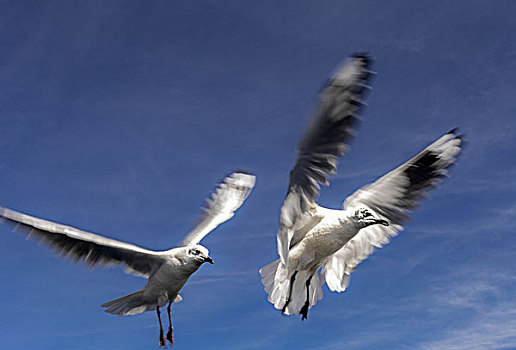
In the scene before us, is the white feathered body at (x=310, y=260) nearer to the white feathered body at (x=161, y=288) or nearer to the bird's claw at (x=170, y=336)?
the white feathered body at (x=161, y=288)

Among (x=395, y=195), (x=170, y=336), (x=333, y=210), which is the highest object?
(x=395, y=195)

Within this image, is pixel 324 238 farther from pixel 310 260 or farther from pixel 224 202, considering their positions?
pixel 224 202

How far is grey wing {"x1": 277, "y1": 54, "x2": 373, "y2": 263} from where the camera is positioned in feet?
11.5

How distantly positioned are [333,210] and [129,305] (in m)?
2.48

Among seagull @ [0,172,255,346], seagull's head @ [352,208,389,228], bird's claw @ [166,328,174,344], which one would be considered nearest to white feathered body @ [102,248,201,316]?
seagull @ [0,172,255,346]

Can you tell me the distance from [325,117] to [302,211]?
3.53ft

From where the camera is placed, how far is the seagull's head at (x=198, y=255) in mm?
5297

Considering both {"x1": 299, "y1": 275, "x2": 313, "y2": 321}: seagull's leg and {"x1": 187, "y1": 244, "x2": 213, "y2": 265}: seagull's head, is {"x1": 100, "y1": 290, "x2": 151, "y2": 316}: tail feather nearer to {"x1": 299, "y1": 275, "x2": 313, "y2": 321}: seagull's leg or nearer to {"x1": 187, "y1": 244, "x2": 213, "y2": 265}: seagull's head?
{"x1": 187, "y1": 244, "x2": 213, "y2": 265}: seagull's head

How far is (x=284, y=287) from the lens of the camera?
5.54 meters

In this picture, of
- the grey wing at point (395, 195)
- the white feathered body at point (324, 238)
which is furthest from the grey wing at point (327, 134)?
the grey wing at point (395, 195)

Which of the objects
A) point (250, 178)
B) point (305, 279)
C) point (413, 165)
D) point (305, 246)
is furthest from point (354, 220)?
point (250, 178)

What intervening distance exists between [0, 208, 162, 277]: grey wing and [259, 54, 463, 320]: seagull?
1335mm

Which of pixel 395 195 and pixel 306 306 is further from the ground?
pixel 395 195

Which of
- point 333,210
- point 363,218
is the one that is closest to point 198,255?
point 333,210
